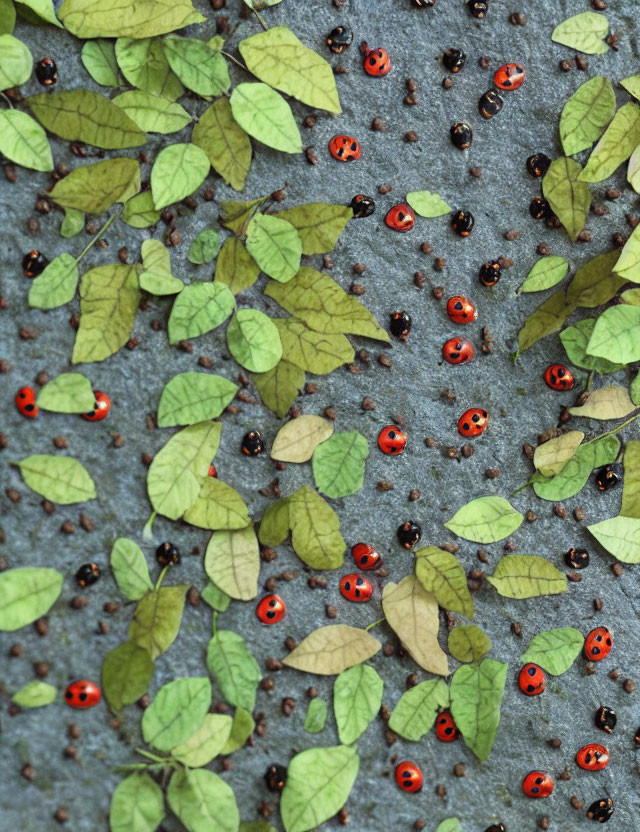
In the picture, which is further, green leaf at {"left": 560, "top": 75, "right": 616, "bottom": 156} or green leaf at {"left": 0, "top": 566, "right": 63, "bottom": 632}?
green leaf at {"left": 560, "top": 75, "right": 616, "bottom": 156}

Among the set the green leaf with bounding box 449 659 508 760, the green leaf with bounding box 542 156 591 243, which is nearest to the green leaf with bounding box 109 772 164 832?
the green leaf with bounding box 449 659 508 760

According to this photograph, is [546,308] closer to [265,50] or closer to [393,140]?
[393,140]

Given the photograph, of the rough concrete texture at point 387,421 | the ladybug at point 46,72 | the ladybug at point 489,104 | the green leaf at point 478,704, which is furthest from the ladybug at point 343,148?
the green leaf at point 478,704

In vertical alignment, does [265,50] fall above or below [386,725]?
above

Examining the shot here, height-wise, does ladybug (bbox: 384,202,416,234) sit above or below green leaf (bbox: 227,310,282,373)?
above

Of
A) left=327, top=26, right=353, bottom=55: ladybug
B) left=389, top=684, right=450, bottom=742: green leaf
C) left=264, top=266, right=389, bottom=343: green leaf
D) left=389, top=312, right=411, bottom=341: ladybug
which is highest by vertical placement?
left=327, top=26, right=353, bottom=55: ladybug

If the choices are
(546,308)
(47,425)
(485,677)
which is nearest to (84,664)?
(47,425)

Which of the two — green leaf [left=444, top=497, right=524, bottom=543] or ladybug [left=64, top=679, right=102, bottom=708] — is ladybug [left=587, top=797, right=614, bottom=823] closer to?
green leaf [left=444, top=497, right=524, bottom=543]

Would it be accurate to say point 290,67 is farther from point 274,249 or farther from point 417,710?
point 417,710
